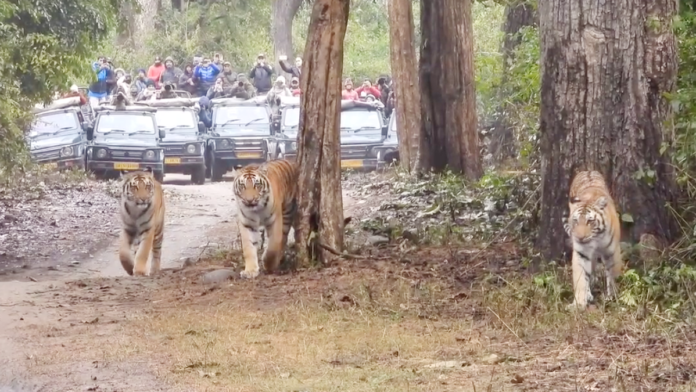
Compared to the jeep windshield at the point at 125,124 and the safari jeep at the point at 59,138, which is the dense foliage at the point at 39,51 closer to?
the safari jeep at the point at 59,138

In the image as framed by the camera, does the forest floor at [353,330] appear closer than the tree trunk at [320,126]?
Yes

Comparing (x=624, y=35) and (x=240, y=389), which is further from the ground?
(x=624, y=35)

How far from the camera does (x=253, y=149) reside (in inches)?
1241

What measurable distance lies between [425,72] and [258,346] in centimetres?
1163

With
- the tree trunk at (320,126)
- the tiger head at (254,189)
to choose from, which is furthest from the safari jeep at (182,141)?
the tree trunk at (320,126)

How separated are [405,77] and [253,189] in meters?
12.2

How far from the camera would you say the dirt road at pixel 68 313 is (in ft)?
24.1

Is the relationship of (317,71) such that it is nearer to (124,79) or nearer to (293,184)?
(293,184)

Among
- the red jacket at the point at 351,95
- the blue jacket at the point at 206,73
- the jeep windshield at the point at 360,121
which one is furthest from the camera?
the blue jacket at the point at 206,73

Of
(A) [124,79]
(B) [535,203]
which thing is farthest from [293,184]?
(A) [124,79]

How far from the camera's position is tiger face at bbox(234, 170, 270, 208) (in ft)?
38.2

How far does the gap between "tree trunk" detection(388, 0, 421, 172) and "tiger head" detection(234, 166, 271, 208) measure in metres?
10.9

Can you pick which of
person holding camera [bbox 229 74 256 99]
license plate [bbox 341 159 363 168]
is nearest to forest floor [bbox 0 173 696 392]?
license plate [bbox 341 159 363 168]

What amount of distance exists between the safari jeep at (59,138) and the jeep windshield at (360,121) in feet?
20.6
